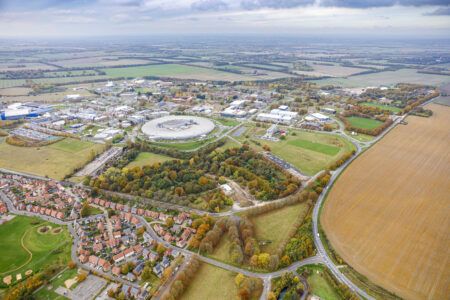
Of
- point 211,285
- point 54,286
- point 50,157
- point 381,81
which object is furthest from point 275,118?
point 381,81

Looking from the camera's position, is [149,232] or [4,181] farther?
[4,181]

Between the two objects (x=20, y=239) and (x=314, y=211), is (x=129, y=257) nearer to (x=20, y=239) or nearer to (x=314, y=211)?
(x=20, y=239)

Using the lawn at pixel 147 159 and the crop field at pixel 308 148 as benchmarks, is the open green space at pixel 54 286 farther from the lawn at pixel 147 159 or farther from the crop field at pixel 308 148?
the crop field at pixel 308 148

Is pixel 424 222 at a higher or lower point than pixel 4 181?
lower

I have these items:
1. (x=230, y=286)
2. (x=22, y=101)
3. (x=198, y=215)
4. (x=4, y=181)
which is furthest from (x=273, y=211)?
(x=22, y=101)

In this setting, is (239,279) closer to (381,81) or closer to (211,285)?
(211,285)

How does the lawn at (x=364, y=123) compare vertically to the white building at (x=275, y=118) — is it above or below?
below

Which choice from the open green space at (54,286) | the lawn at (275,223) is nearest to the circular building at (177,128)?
the lawn at (275,223)
